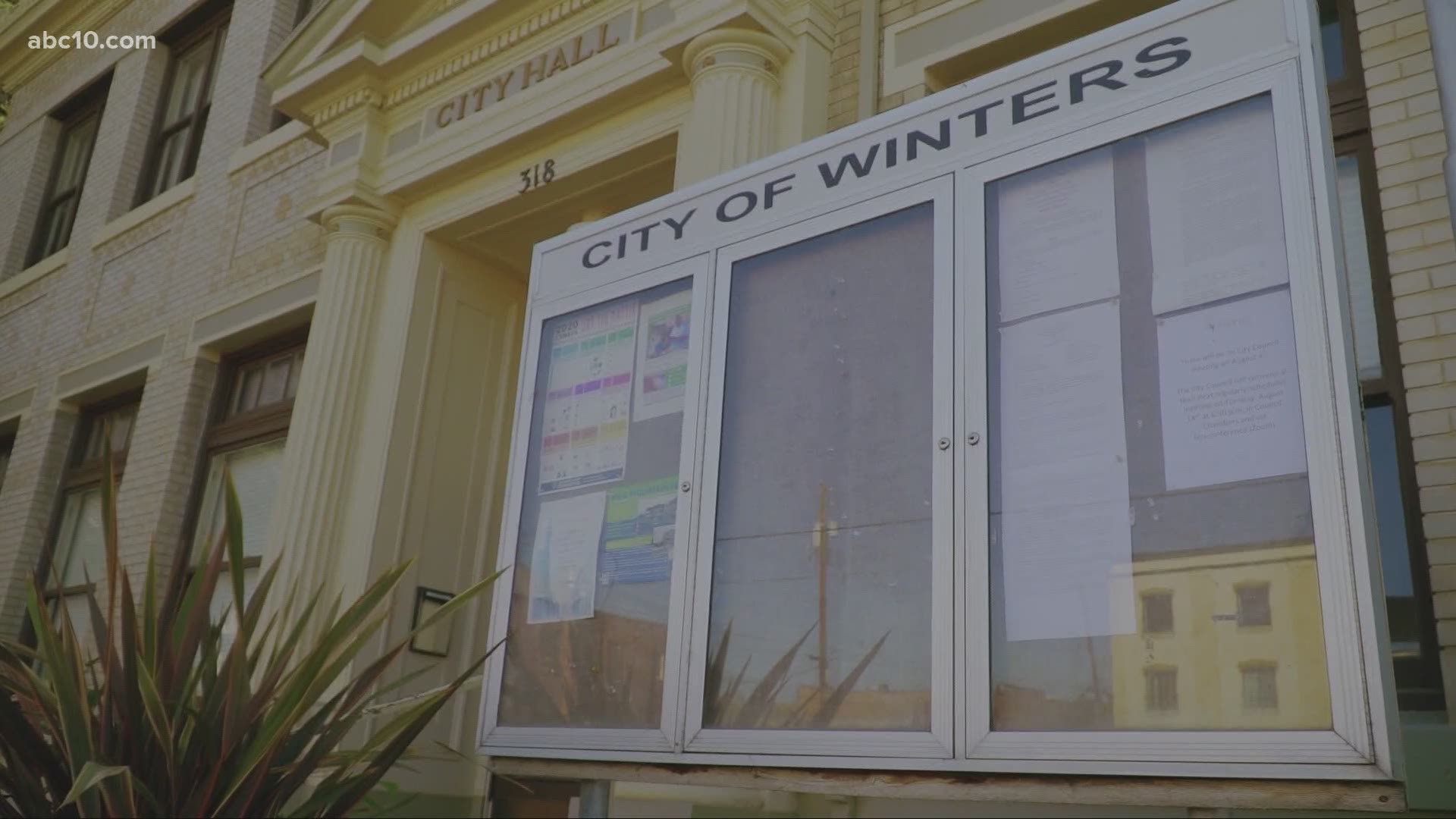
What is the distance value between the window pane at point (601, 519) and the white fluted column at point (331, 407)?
10.7ft

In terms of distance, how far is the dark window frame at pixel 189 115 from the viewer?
11617 millimetres

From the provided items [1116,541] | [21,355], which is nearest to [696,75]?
[1116,541]

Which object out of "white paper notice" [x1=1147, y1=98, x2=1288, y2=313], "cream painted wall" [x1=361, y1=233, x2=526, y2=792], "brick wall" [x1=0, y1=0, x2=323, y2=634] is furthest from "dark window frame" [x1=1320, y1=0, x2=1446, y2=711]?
"brick wall" [x1=0, y1=0, x2=323, y2=634]

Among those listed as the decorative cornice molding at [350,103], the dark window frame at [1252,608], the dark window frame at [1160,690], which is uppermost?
the decorative cornice molding at [350,103]

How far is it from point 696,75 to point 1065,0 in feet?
5.96

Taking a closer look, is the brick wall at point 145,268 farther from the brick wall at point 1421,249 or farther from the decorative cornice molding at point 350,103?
the brick wall at point 1421,249

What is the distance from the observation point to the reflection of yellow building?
8.41 ft

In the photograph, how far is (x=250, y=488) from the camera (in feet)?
30.3

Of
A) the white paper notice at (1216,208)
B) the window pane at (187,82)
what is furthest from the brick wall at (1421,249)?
the window pane at (187,82)

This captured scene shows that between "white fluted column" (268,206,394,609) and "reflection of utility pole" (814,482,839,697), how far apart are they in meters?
4.37

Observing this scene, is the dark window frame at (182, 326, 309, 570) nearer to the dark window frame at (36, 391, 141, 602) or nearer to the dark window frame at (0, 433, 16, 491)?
the dark window frame at (36, 391, 141, 602)

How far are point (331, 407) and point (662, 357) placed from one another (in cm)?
410

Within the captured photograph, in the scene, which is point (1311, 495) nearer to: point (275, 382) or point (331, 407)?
point (331, 407)

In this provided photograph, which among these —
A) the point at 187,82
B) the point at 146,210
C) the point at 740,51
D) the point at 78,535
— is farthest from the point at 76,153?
the point at 740,51
